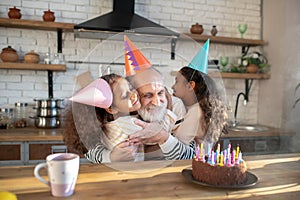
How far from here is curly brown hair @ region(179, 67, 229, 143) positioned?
2.45 feet

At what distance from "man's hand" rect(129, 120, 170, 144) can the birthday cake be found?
5.0 inches

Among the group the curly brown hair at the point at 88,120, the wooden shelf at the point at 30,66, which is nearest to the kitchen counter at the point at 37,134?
the wooden shelf at the point at 30,66

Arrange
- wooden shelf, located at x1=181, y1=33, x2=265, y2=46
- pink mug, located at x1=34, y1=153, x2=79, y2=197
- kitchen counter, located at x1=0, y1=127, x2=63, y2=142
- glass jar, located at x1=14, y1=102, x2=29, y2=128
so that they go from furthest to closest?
wooden shelf, located at x1=181, y1=33, x2=265, y2=46
glass jar, located at x1=14, y1=102, x2=29, y2=128
kitchen counter, located at x1=0, y1=127, x2=63, y2=142
pink mug, located at x1=34, y1=153, x2=79, y2=197

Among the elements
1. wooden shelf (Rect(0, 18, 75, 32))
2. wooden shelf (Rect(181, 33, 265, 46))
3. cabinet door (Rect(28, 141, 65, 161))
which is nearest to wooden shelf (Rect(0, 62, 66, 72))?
wooden shelf (Rect(0, 18, 75, 32))

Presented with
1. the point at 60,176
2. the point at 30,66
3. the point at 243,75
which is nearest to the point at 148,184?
the point at 60,176

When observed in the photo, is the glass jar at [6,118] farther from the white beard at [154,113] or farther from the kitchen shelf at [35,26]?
the white beard at [154,113]

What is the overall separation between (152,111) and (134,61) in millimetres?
129

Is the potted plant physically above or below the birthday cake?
above

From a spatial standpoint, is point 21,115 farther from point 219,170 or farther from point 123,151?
point 219,170

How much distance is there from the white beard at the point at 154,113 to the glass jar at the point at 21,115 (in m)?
1.81

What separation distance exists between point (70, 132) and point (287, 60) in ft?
7.93

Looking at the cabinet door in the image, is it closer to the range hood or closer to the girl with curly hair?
the range hood

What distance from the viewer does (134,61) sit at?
0.69m

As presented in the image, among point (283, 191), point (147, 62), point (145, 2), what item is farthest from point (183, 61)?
point (145, 2)
